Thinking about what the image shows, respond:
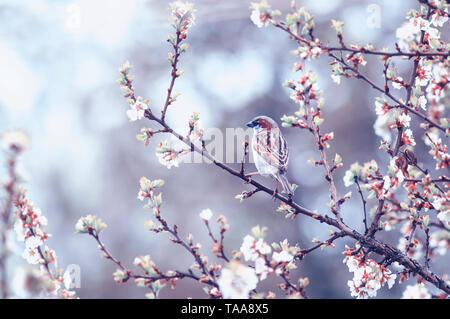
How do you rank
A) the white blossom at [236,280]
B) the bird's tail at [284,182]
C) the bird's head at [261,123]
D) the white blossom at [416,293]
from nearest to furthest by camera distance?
the white blossom at [236,280] < the white blossom at [416,293] < the bird's tail at [284,182] < the bird's head at [261,123]

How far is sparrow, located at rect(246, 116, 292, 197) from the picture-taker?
12.4ft

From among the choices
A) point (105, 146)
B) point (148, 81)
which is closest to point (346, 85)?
point (148, 81)

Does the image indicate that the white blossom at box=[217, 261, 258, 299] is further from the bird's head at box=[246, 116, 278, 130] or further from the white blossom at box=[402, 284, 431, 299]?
the bird's head at box=[246, 116, 278, 130]

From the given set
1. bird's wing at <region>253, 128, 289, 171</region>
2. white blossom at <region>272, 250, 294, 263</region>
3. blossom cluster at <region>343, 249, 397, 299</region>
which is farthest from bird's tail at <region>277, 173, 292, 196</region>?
white blossom at <region>272, 250, 294, 263</region>

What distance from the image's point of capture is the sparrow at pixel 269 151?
3768 millimetres

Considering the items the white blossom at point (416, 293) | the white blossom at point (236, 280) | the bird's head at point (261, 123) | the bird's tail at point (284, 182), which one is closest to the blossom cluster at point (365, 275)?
the white blossom at point (416, 293)

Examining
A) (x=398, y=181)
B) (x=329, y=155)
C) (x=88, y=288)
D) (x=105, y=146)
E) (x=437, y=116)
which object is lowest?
(x=398, y=181)

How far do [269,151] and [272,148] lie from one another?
0.16 ft

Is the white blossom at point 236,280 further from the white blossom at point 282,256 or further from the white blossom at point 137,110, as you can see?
the white blossom at point 137,110

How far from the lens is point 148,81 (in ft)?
36.9

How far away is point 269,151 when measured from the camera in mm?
3953

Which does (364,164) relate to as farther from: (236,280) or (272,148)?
(272,148)
